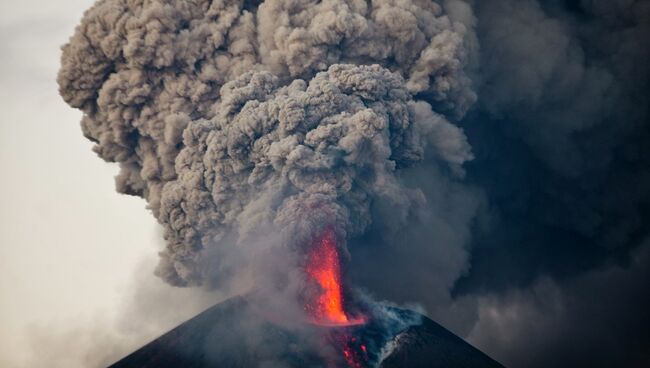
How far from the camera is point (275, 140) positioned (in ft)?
74.7

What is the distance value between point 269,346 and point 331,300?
299 cm

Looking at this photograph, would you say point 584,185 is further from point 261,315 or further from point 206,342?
point 206,342

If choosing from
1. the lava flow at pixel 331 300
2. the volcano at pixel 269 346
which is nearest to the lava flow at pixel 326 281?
the lava flow at pixel 331 300

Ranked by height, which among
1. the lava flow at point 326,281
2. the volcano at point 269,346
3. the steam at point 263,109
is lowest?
the volcano at point 269,346

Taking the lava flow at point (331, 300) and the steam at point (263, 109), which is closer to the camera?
the steam at point (263, 109)

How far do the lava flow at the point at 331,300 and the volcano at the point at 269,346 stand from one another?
9cm

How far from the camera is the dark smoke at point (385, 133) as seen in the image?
74.7 feet

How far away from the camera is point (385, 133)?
22.7 metres

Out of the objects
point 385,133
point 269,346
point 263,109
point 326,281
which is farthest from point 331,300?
point 263,109

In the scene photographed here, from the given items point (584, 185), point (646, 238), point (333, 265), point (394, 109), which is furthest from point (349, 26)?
point (646, 238)

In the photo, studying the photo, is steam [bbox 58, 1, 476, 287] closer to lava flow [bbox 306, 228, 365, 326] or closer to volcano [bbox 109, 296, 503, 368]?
lava flow [bbox 306, 228, 365, 326]

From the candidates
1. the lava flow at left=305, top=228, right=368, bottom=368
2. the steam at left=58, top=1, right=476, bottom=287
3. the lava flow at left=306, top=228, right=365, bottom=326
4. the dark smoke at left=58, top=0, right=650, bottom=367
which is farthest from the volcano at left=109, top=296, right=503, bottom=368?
the steam at left=58, top=1, right=476, bottom=287

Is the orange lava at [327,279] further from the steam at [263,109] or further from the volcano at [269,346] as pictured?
the steam at [263,109]

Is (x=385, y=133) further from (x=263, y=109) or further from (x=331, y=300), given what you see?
(x=331, y=300)
